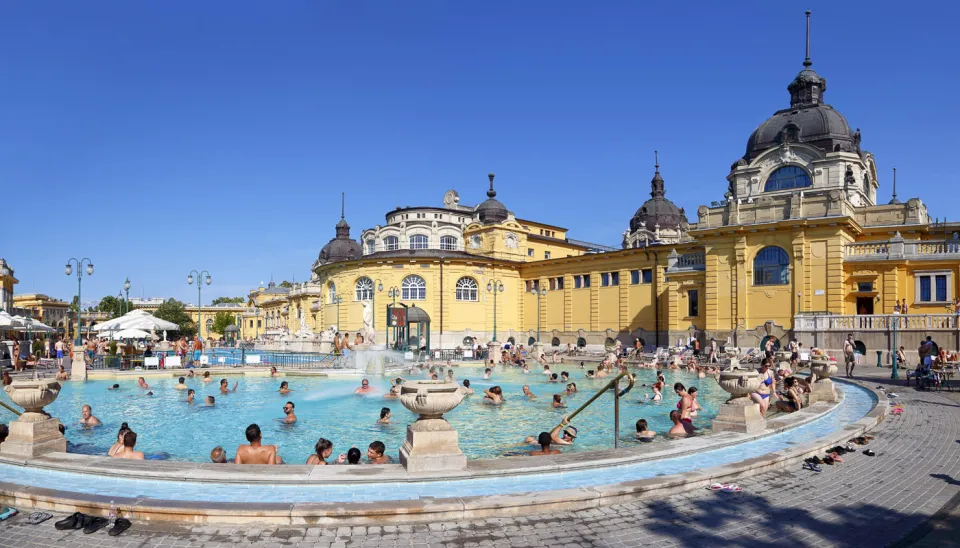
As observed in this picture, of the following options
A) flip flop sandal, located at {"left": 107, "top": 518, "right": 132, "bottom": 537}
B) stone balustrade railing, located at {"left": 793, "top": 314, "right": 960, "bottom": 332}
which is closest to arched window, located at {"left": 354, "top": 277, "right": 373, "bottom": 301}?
stone balustrade railing, located at {"left": 793, "top": 314, "right": 960, "bottom": 332}

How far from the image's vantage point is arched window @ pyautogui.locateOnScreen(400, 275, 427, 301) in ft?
165

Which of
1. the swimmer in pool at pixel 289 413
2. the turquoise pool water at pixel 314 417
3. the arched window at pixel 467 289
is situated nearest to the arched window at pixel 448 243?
the arched window at pixel 467 289

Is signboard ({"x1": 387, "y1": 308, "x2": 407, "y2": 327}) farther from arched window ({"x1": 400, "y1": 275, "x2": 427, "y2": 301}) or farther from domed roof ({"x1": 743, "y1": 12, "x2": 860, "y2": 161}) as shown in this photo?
domed roof ({"x1": 743, "y1": 12, "x2": 860, "y2": 161})

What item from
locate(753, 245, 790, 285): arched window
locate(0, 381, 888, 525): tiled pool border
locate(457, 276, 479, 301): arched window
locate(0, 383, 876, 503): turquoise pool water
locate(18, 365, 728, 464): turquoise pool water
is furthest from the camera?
locate(457, 276, 479, 301): arched window

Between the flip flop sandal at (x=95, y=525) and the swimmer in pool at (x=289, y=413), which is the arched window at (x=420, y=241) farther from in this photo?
the flip flop sandal at (x=95, y=525)

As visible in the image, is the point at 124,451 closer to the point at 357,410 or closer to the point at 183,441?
the point at 183,441

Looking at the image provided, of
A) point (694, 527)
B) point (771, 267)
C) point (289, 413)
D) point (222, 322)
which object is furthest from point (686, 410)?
point (222, 322)

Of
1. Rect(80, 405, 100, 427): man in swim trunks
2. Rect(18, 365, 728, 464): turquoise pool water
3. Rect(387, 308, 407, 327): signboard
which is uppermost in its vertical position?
Rect(387, 308, 407, 327): signboard

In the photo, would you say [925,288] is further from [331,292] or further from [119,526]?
[331,292]

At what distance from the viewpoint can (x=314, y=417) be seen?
15.9 metres

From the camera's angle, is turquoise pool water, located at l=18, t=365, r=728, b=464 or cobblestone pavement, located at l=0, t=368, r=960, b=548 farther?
turquoise pool water, located at l=18, t=365, r=728, b=464

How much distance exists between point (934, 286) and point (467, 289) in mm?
32004

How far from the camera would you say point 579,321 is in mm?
48094

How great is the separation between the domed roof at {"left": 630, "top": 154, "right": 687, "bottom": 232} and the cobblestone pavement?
175 feet
